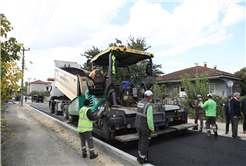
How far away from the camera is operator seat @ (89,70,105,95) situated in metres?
6.01

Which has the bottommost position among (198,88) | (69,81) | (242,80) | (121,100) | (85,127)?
(85,127)

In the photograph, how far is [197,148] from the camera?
5086 millimetres

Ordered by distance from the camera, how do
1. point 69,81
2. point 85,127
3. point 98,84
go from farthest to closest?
point 69,81 → point 98,84 → point 85,127

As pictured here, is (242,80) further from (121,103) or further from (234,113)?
(121,103)

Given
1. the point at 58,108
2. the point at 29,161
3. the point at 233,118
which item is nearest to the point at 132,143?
the point at 29,161

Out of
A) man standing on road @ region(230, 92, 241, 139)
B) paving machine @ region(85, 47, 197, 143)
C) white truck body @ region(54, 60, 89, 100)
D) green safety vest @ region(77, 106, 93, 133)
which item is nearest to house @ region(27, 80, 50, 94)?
white truck body @ region(54, 60, 89, 100)

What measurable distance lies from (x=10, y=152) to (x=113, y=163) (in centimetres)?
310

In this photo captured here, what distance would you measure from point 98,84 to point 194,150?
148 inches

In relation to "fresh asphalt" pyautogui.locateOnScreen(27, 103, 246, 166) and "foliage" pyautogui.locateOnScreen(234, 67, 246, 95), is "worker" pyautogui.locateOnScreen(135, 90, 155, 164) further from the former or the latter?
"foliage" pyautogui.locateOnScreen(234, 67, 246, 95)

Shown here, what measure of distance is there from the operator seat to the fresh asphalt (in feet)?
6.33

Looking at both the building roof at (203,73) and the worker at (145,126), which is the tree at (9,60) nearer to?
the worker at (145,126)

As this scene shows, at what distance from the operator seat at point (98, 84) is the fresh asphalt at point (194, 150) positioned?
193 cm

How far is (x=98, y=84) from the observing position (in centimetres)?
610

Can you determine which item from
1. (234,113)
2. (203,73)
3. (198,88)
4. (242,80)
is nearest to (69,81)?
(234,113)
